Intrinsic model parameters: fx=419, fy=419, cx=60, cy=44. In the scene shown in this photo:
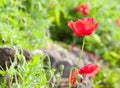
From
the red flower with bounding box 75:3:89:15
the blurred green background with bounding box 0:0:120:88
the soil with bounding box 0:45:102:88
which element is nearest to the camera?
the soil with bounding box 0:45:102:88

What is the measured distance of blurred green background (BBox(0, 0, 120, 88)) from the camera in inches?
131

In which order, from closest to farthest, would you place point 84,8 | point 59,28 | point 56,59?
point 56,59, point 84,8, point 59,28

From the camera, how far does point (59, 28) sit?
16.1ft

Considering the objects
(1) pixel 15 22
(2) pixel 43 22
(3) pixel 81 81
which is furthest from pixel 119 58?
(3) pixel 81 81

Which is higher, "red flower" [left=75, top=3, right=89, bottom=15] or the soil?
"red flower" [left=75, top=3, right=89, bottom=15]

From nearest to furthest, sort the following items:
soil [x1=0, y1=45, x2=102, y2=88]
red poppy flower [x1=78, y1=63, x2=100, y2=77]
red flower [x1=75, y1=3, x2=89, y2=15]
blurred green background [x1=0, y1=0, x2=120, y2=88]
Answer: red poppy flower [x1=78, y1=63, x2=100, y2=77], soil [x1=0, y1=45, x2=102, y2=88], blurred green background [x1=0, y1=0, x2=120, y2=88], red flower [x1=75, y1=3, x2=89, y2=15]

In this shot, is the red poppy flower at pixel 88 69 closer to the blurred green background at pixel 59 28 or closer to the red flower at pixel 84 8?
the blurred green background at pixel 59 28

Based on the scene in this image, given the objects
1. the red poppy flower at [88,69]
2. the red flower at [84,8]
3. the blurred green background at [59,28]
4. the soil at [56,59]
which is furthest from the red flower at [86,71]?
the red flower at [84,8]

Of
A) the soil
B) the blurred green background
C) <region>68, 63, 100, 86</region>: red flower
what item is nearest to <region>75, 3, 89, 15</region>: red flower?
the blurred green background

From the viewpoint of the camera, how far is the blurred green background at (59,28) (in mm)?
3319

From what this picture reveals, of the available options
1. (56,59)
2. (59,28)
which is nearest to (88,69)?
(56,59)

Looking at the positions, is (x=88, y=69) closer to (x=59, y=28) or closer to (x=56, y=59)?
(x=56, y=59)

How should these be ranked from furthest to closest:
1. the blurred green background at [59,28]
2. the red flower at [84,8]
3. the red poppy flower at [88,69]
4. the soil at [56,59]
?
the red flower at [84,8] → the blurred green background at [59,28] → the soil at [56,59] → the red poppy flower at [88,69]

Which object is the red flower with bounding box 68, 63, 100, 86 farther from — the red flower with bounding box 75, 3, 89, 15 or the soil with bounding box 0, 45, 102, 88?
the red flower with bounding box 75, 3, 89, 15
